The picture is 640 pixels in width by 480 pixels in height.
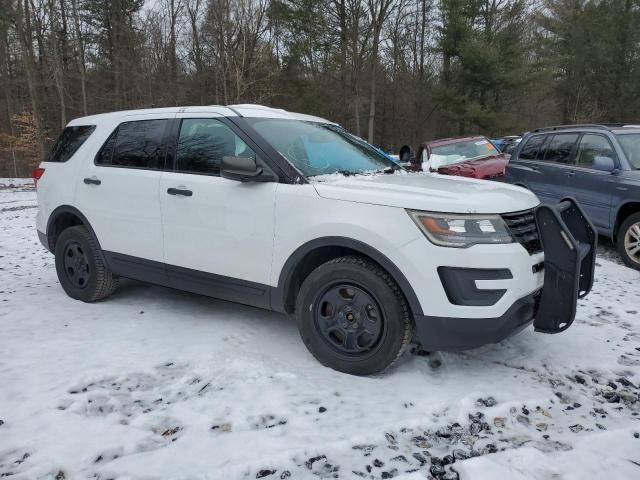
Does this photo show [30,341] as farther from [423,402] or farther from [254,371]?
[423,402]

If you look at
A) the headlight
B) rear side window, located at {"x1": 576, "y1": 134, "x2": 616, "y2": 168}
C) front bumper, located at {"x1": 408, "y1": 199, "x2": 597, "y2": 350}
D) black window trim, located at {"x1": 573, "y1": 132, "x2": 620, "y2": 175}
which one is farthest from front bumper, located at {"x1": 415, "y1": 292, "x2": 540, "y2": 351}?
rear side window, located at {"x1": 576, "y1": 134, "x2": 616, "y2": 168}

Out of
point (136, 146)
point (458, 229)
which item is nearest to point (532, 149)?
point (458, 229)

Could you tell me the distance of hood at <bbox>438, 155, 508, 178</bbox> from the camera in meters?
10.3

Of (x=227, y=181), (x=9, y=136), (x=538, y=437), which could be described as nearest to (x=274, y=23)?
(x=9, y=136)

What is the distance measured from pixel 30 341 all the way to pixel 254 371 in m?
1.91

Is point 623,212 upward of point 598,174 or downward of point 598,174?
downward

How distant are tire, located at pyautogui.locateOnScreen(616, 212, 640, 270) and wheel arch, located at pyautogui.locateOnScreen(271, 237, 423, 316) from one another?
453 cm

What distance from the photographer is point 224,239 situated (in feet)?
11.9

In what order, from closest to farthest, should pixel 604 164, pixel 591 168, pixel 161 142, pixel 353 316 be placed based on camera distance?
pixel 353 316 < pixel 161 142 < pixel 604 164 < pixel 591 168

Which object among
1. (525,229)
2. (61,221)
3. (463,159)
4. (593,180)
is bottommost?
(61,221)

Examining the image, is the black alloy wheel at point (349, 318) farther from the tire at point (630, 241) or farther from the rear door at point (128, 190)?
the tire at point (630, 241)

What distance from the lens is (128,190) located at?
4219 mm

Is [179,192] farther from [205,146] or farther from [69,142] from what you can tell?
[69,142]

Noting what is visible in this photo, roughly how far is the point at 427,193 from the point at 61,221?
388cm
